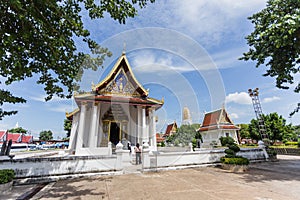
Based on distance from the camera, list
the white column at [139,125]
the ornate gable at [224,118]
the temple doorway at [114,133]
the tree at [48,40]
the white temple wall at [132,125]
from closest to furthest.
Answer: the tree at [48,40] < the white column at [139,125] < the temple doorway at [114,133] < the white temple wall at [132,125] < the ornate gable at [224,118]

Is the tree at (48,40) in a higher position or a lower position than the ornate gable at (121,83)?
lower

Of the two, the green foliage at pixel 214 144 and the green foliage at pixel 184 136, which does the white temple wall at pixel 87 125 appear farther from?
the green foliage at pixel 214 144

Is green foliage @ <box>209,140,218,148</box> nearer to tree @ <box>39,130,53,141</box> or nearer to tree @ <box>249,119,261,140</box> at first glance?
tree @ <box>249,119,261,140</box>

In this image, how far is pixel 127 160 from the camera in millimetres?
8492

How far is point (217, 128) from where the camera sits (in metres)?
24.4

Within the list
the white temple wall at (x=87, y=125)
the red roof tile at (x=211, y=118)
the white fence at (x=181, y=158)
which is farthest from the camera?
the red roof tile at (x=211, y=118)

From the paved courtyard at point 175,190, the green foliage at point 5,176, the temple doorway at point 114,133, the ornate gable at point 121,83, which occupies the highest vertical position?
the ornate gable at point 121,83

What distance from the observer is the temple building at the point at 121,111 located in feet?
36.2

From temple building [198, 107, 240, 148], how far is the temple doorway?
1811 cm

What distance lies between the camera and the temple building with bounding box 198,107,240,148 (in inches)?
960

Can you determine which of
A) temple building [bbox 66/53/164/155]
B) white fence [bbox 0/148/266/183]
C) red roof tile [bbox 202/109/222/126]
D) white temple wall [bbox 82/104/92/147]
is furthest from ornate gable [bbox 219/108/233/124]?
white temple wall [bbox 82/104/92/147]


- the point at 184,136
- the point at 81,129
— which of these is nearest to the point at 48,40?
the point at 81,129

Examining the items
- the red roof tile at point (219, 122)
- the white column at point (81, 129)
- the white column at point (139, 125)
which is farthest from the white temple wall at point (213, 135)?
the white column at point (81, 129)

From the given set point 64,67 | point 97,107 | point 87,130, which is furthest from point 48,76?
point 87,130
